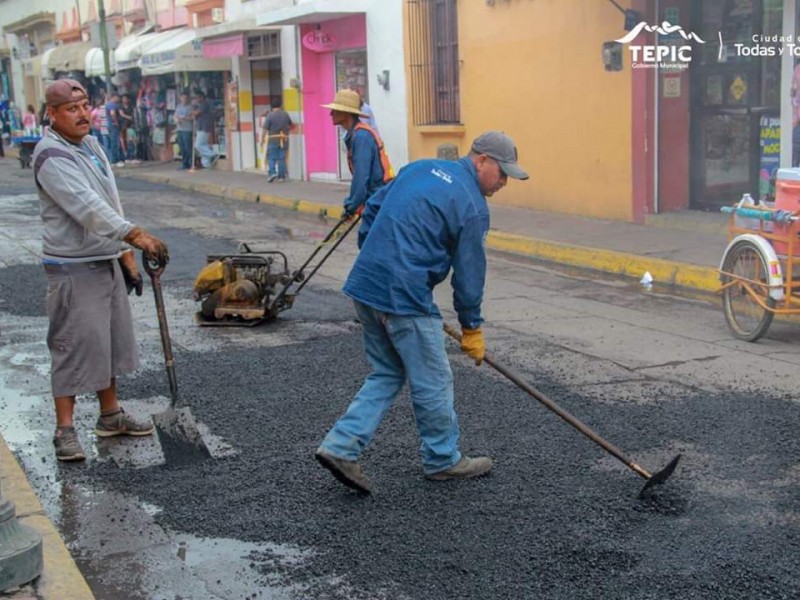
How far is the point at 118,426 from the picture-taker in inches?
229

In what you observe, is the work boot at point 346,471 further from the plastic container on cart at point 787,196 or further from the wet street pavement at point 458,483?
the plastic container on cart at point 787,196

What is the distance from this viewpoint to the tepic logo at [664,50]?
13.1 meters

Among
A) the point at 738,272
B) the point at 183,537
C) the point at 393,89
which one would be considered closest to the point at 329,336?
the point at 738,272

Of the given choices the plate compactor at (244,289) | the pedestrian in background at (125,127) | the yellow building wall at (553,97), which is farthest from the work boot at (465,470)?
the pedestrian in background at (125,127)

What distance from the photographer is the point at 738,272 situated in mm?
8094

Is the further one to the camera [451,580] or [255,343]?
[255,343]

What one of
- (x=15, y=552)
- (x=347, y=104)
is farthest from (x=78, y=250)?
(x=347, y=104)

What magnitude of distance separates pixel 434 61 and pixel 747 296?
35.9 ft

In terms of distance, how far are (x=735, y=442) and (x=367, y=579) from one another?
2332 mm

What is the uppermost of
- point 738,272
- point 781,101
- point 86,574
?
point 781,101

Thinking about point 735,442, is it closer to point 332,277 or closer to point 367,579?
point 367,579

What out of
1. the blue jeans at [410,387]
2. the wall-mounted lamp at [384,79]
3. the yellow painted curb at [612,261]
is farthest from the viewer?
the wall-mounted lamp at [384,79]

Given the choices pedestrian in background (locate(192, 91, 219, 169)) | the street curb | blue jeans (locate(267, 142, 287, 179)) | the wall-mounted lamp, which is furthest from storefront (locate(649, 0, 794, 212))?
pedestrian in background (locate(192, 91, 219, 169))

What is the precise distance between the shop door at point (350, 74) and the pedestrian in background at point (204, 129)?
5.72 metres
